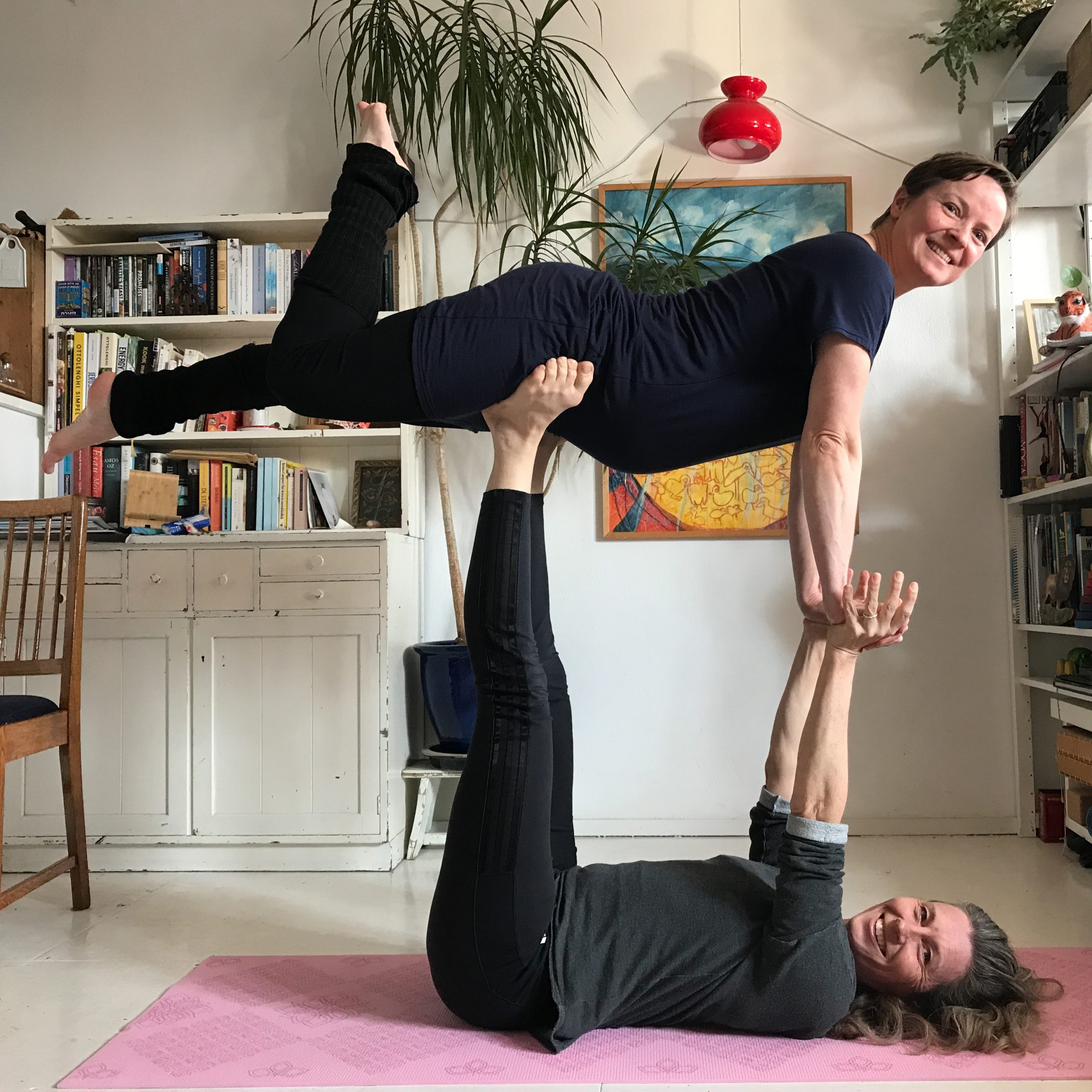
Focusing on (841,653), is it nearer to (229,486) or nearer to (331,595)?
(331,595)

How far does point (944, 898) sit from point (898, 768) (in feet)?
2.70

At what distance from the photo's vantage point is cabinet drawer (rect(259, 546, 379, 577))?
9.89 feet

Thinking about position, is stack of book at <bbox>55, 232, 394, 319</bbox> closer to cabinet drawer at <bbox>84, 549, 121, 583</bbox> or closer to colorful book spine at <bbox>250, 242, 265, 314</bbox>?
colorful book spine at <bbox>250, 242, 265, 314</bbox>

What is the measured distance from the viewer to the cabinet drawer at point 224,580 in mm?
3033

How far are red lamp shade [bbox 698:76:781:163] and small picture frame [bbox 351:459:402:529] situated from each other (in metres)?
1.48

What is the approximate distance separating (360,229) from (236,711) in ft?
5.86

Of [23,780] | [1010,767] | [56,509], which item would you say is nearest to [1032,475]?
[1010,767]

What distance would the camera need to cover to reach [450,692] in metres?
3.07

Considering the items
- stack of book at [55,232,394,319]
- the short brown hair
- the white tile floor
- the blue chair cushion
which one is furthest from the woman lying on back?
stack of book at [55,232,394,319]

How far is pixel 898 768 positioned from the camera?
335 cm

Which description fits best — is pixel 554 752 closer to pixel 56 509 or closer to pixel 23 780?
pixel 56 509

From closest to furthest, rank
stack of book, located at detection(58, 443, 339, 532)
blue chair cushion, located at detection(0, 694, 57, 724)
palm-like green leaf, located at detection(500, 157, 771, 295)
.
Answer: blue chair cushion, located at detection(0, 694, 57, 724) → palm-like green leaf, located at detection(500, 157, 771, 295) → stack of book, located at detection(58, 443, 339, 532)

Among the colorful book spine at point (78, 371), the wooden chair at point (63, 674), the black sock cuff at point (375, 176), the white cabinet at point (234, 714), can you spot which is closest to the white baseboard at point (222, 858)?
the white cabinet at point (234, 714)

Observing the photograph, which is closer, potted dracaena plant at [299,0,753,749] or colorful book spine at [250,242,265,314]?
potted dracaena plant at [299,0,753,749]
